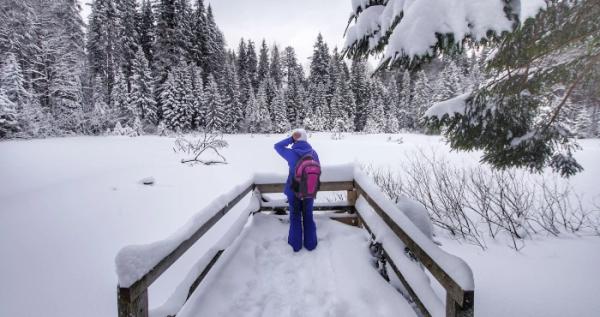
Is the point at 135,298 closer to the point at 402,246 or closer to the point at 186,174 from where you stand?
the point at 402,246

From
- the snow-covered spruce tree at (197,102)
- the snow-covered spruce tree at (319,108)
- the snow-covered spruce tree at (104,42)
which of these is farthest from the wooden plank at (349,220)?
the snow-covered spruce tree at (319,108)

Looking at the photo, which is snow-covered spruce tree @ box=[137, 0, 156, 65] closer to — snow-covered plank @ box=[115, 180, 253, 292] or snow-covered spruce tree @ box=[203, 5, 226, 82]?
snow-covered spruce tree @ box=[203, 5, 226, 82]

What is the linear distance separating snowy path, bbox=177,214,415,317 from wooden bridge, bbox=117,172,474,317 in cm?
19

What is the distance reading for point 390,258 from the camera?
3.05 m

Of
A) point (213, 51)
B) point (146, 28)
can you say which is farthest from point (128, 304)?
point (146, 28)

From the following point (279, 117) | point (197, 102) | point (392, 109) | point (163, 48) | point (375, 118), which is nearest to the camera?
point (197, 102)

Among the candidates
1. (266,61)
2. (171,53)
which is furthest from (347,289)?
(266,61)

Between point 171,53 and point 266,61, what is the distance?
24.9m

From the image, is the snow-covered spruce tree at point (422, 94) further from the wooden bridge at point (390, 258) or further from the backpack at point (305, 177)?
the backpack at point (305, 177)

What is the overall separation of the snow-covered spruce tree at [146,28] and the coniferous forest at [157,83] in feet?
0.45

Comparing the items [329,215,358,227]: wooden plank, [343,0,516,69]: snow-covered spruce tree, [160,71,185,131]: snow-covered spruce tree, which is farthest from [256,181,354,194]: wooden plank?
[160,71,185,131]: snow-covered spruce tree

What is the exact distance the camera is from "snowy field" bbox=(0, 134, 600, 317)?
11.5ft

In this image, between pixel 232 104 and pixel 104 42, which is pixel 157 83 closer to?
pixel 104 42

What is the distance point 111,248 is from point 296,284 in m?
3.54
